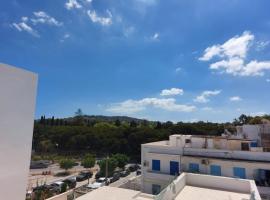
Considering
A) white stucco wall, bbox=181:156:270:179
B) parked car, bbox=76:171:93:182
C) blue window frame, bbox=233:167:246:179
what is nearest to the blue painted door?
white stucco wall, bbox=181:156:270:179

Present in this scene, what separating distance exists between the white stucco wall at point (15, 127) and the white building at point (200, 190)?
603 centimetres

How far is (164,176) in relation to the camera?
1919 cm

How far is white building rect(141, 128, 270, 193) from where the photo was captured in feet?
55.3

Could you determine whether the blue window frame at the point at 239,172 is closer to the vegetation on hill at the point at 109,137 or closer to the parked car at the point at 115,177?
the parked car at the point at 115,177

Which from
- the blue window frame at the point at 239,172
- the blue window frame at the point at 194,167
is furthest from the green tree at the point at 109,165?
the blue window frame at the point at 239,172

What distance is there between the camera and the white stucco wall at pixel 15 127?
322cm

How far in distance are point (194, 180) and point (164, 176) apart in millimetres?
7733

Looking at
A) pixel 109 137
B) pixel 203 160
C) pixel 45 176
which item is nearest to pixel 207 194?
pixel 203 160

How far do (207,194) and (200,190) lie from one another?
0.69 m

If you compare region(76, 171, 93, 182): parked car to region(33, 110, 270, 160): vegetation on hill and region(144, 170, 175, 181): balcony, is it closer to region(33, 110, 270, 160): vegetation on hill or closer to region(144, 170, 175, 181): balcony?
region(33, 110, 270, 160): vegetation on hill

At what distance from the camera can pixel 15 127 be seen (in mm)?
3434

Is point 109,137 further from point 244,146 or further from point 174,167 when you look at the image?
point 244,146

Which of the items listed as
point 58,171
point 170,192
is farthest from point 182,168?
point 58,171

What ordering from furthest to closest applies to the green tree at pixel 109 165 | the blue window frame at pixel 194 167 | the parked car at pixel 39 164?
the parked car at pixel 39 164 → the green tree at pixel 109 165 → the blue window frame at pixel 194 167
